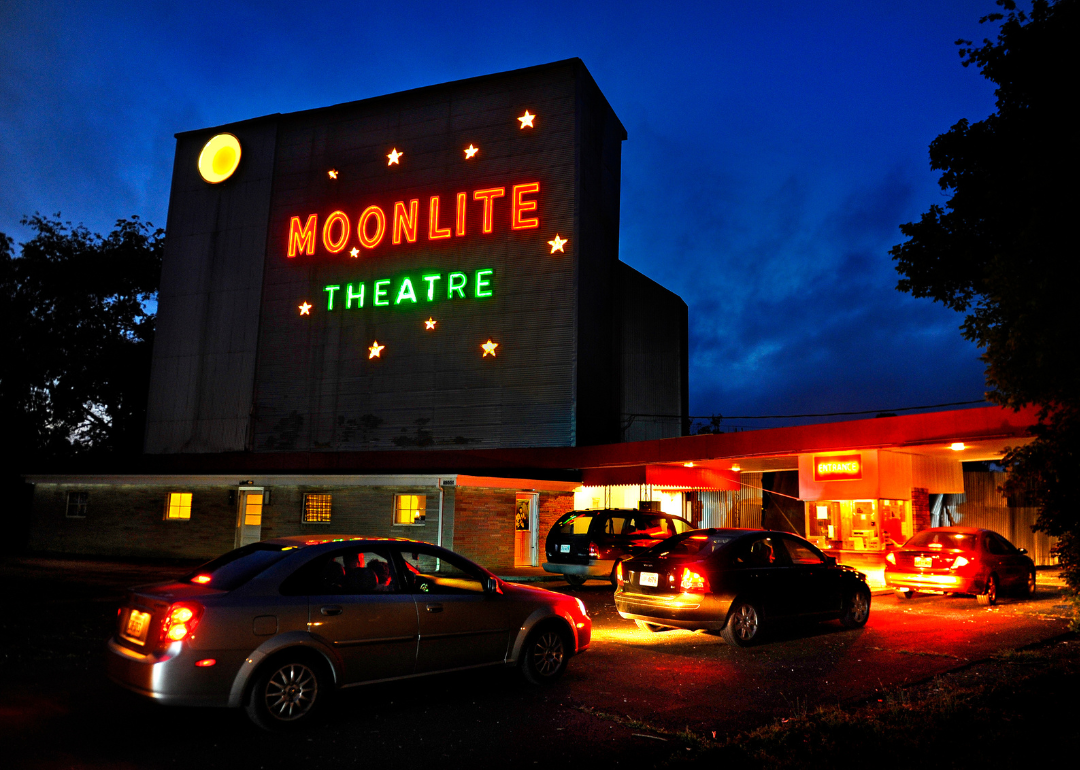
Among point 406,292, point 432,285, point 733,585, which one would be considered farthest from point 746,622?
point 406,292

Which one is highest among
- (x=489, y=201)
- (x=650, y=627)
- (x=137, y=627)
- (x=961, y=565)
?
(x=489, y=201)

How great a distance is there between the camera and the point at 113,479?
1027 inches

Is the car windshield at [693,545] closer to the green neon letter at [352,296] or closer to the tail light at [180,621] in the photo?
the tail light at [180,621]

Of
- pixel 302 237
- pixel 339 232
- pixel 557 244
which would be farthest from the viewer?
pixel 302 237

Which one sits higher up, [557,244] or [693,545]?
[557,244]

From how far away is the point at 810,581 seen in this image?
428 inches

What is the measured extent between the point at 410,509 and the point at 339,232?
14.1 meters

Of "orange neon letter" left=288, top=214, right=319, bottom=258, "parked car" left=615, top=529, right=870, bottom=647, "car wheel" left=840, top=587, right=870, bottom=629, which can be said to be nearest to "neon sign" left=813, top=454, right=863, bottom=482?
"car wheel" left=840, top=587, right=870, bottom=629

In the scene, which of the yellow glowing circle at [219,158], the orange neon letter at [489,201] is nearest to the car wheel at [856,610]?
the orange neon letter at [489,201]

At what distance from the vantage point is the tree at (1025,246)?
851 cm

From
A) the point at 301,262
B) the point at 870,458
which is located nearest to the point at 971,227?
the point at 870,458

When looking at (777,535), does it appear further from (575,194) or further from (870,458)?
(575,194)

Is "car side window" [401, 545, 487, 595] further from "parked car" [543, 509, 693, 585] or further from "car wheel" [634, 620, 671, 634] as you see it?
"parked car" [543, 509, 693, 585]

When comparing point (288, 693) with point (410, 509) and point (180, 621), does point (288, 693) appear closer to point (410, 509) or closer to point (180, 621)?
point (180, 621)
